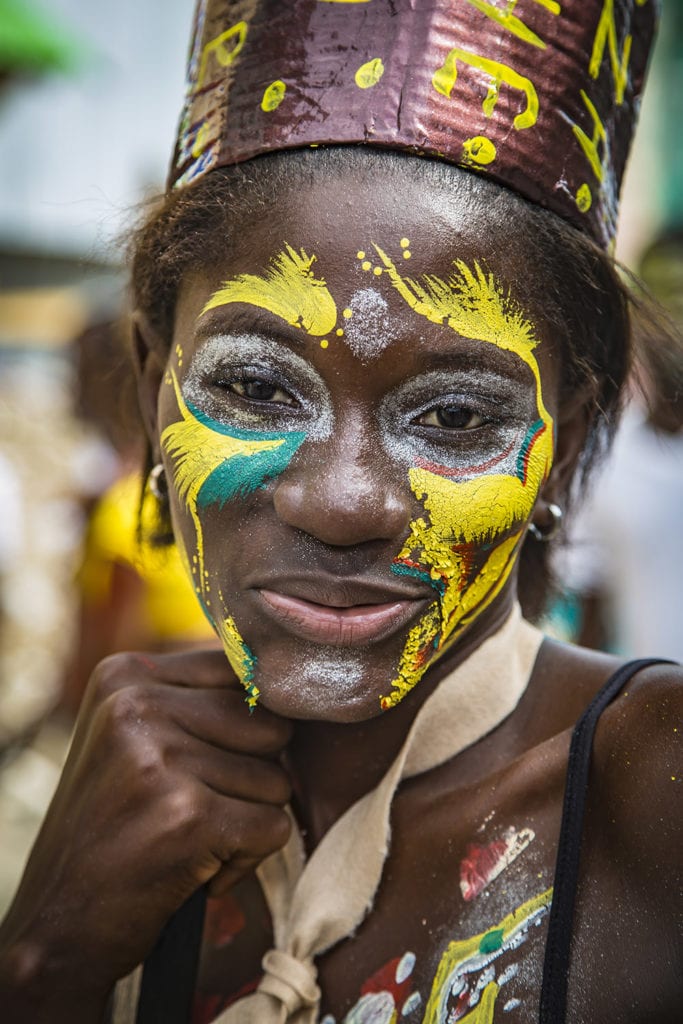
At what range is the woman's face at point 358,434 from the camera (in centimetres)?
154

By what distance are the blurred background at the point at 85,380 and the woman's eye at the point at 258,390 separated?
0.59 metres

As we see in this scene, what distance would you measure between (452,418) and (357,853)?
0.74 meters

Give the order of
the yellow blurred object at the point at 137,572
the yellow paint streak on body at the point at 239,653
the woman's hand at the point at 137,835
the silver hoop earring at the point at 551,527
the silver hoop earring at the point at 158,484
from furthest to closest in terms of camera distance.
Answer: the yellow blurred object at the point at 137,572 < the silver hoop earring at the point at 158,484 < the silver hoop earring at the point at 551,527 < the woman's hand at the point at 137,835 < the yellow paint streak on body at the point at 239,653

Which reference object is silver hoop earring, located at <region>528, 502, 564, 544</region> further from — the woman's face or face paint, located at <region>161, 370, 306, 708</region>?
face paint, located at <region>161, 370, 306, 708</region>

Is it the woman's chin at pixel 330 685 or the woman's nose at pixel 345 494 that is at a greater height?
the woman's nose at pixel 345 494

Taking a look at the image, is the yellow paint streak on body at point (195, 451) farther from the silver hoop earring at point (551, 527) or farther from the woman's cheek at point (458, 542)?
the silver hoop earring at point (551, 527)

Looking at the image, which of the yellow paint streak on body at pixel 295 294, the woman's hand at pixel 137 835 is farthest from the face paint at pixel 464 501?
the woman's hand at pixel 137 835

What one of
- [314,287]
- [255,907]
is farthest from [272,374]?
[255,907]

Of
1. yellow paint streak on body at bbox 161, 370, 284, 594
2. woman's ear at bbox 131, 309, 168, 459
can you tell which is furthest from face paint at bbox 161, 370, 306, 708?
woman's ear at bbox 131, 309, 168, 459

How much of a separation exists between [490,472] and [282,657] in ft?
1.39

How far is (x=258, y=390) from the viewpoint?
1.63 m

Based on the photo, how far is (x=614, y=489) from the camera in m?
3.92

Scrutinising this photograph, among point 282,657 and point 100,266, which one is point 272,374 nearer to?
point 282,657

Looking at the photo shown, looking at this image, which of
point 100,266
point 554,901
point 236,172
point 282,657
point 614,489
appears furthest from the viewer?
point 614,489
